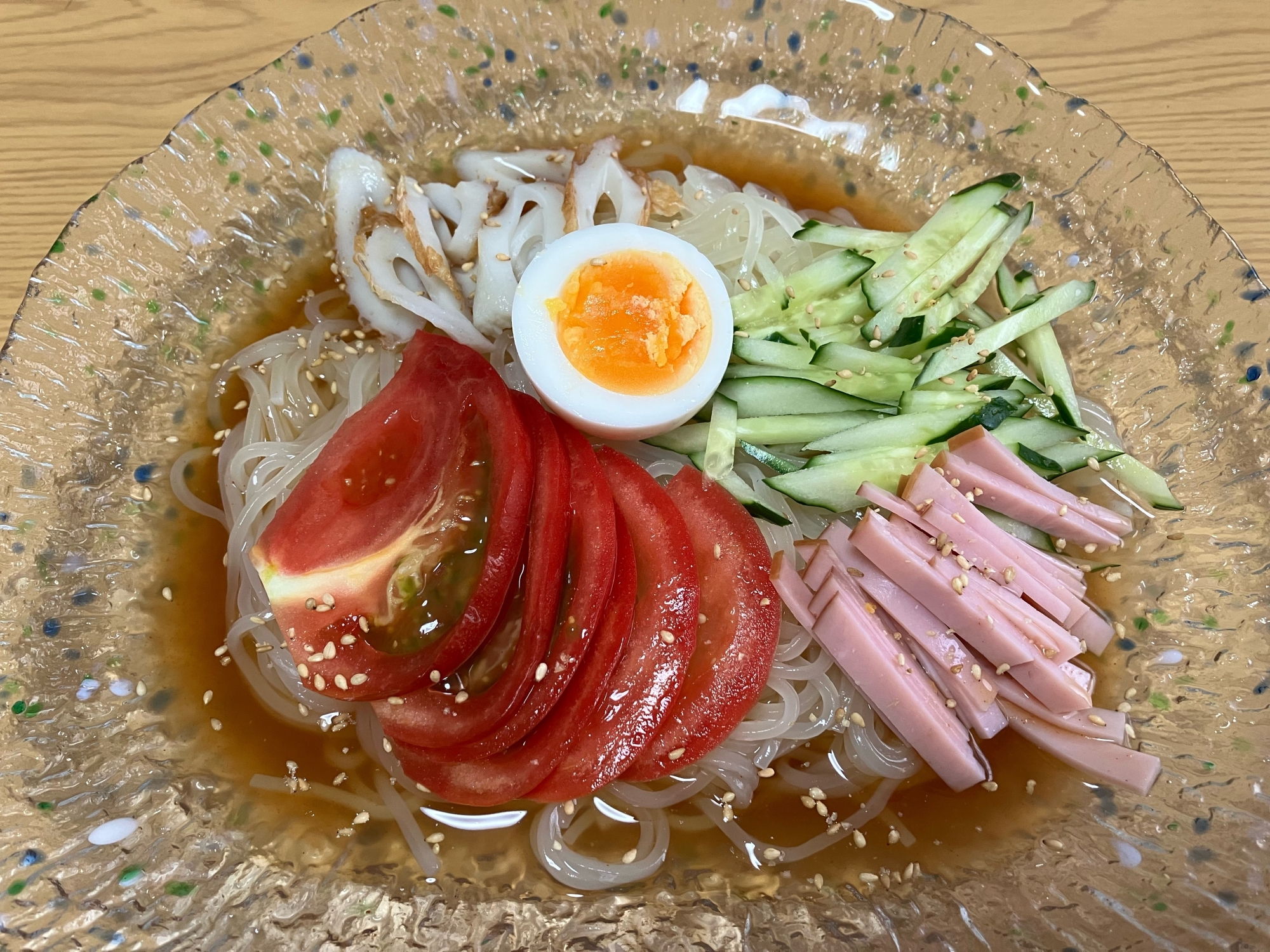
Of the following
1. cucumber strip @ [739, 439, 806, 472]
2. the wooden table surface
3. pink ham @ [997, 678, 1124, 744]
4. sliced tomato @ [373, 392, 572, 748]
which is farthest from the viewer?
the wooden table surface

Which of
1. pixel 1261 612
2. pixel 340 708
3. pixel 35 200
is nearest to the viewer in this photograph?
pixel 1261 612

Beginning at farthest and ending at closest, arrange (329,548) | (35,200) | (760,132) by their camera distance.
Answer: (760,132), (35,200), (329,548)

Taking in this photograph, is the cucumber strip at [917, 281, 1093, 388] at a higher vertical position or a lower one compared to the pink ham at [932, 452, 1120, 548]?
higher

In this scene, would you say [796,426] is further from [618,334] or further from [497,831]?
[497,831]

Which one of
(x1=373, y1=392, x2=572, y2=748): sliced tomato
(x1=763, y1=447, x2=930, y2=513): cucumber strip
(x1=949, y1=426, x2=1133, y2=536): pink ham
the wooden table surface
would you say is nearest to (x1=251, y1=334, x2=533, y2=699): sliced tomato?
(x1=373, y1=392, x2=572, y2=748): sliced tomato

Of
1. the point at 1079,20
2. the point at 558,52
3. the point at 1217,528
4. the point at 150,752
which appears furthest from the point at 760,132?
the point at 150,752

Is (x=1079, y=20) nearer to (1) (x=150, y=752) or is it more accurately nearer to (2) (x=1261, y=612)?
(2) (x=1261, y=612)

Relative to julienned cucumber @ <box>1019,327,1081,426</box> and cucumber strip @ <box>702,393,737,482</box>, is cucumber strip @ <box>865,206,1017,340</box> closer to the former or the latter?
julienned cucumber @ <box>1019,327,1081,426</box>

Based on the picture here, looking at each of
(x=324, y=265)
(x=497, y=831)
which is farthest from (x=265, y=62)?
(x=497, y=831)
